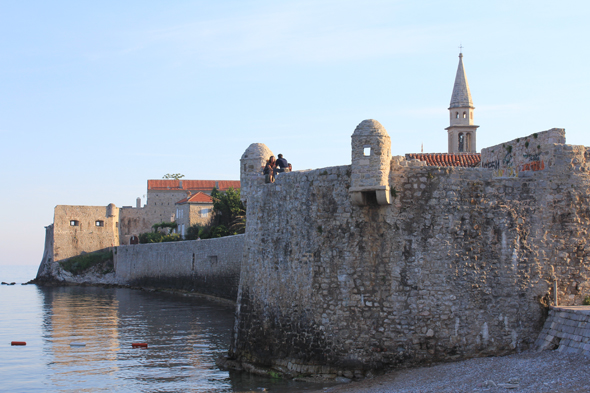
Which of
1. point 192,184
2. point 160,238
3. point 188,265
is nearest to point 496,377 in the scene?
point 188,265

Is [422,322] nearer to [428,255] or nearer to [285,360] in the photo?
[428,255]

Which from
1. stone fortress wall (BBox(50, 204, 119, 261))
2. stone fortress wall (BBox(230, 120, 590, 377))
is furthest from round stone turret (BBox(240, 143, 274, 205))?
stone fortress wall (BBox(50, 204, 119, 261))

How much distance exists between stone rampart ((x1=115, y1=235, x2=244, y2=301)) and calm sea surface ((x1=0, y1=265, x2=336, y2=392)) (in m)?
1.95

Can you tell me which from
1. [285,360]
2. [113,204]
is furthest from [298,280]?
[113,204]

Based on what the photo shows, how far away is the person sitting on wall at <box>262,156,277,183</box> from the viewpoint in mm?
15438

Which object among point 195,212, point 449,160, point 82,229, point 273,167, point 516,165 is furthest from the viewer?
point 195,212

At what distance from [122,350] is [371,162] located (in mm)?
12206

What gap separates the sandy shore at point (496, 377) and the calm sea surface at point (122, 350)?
177 cm

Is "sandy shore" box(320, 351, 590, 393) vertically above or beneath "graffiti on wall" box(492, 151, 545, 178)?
beneath

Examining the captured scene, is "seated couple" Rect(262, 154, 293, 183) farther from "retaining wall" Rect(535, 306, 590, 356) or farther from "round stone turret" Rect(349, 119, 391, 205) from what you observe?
"retaining wall" Rect(535, 306, 590, 356)

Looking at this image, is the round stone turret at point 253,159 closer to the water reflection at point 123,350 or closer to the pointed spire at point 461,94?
the water reflection at point 123,350

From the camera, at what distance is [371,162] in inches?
498

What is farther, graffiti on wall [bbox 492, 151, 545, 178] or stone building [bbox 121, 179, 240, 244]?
stone building [bbox 121, 179, 240, 244]

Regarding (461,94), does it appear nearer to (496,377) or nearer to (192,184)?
(496,377)
